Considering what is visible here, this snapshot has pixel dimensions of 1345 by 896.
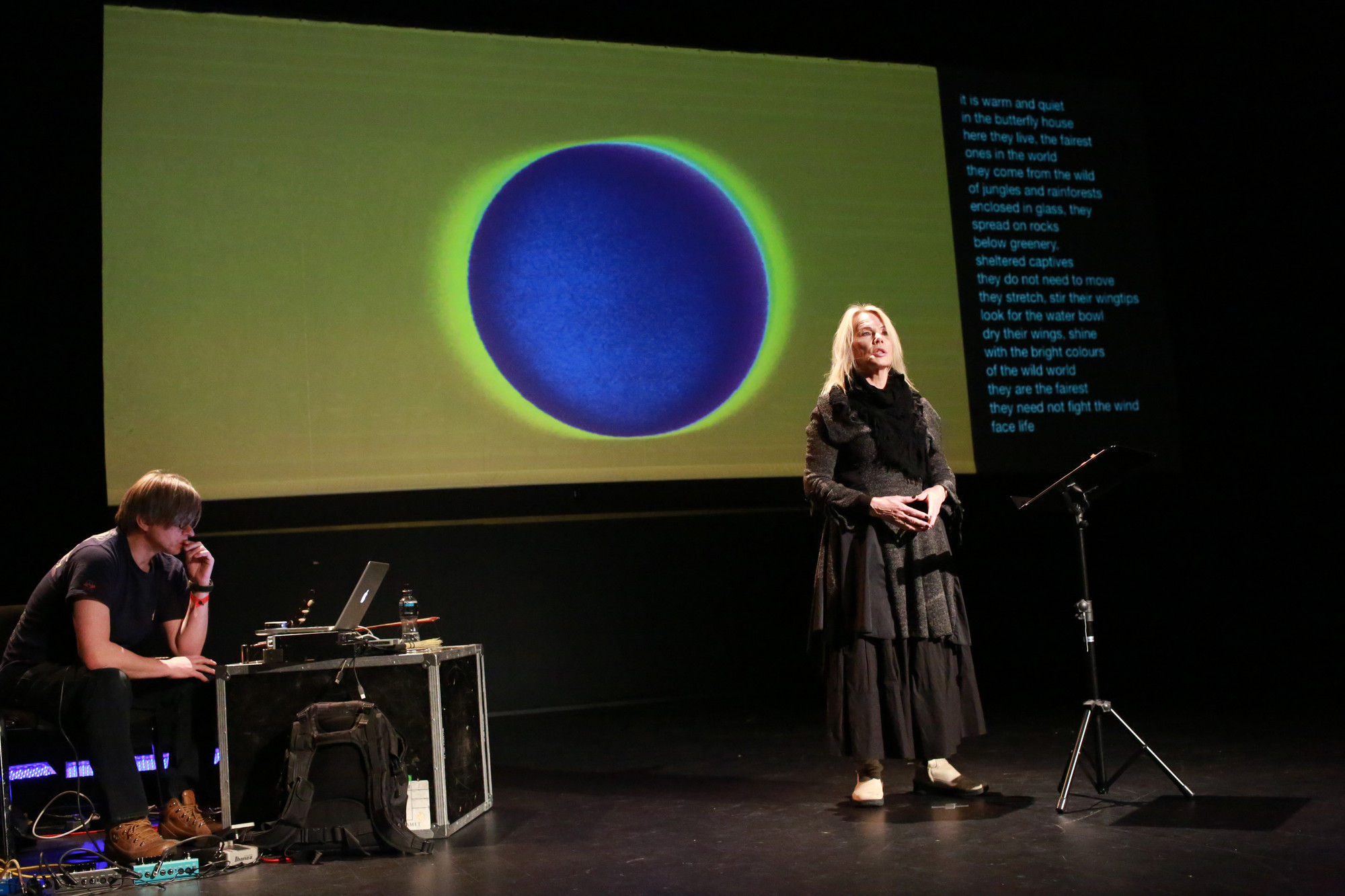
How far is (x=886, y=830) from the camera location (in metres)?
2.74

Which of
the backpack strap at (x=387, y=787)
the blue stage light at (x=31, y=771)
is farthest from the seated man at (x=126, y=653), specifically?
the blue stage light at (x=31, y=771)

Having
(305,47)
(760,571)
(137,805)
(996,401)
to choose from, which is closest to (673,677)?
(760,571)

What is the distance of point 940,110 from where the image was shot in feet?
17.4

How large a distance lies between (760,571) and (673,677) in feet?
2.13

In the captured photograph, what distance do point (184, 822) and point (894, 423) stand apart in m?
2.19

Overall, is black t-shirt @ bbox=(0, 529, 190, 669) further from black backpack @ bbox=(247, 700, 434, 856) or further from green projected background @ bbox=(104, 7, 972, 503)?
green projected background @ bbox=(104, 7, 972, 503)

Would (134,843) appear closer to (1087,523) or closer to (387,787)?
(387,787)

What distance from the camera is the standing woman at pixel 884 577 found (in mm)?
2967

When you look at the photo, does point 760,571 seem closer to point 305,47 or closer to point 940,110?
point 940,110

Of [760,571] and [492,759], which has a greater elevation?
[760,571]

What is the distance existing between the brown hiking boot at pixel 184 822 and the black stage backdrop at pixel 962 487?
1602mm

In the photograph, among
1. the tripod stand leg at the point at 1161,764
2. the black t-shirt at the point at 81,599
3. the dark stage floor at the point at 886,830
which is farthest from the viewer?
the black t-shirt at the point at 81,599

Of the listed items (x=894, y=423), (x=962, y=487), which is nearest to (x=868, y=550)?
(x=894, y=423)

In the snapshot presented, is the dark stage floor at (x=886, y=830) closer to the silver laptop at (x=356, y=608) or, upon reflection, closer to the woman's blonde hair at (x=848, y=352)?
the silver laptop at (x=356, y=608)
